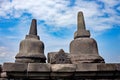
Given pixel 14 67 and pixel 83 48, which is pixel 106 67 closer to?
pixel 83 48

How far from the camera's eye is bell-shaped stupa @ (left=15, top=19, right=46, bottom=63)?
23.2 feet

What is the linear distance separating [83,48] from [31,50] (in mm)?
1944

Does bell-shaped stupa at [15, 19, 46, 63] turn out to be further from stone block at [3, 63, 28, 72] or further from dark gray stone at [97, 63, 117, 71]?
dark gray stone at [97, 63, 117, 71]

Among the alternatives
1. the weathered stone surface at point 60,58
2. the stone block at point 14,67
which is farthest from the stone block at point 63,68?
the stone block at point 14,67

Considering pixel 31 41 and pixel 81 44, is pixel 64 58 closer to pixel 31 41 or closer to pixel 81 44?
pixel 81 44

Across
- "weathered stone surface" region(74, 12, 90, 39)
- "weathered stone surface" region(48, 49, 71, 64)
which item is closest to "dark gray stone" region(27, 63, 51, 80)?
"weathered stone surface" region(48, 49, 71, 64)

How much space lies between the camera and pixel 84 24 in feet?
25.1

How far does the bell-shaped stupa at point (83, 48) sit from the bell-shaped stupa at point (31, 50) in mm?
1179

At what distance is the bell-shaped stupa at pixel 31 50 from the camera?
7.07m

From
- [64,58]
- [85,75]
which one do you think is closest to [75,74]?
[85,75]

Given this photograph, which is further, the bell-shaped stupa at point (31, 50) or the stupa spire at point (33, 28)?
the stupa spire at point (33, 28)

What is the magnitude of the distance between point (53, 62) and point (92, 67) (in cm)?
131

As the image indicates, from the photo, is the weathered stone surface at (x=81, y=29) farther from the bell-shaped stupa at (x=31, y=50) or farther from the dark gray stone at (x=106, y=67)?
the dark gray stone at (x=106, y=67)

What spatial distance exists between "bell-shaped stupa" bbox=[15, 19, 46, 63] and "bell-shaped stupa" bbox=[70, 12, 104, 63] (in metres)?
1.18
